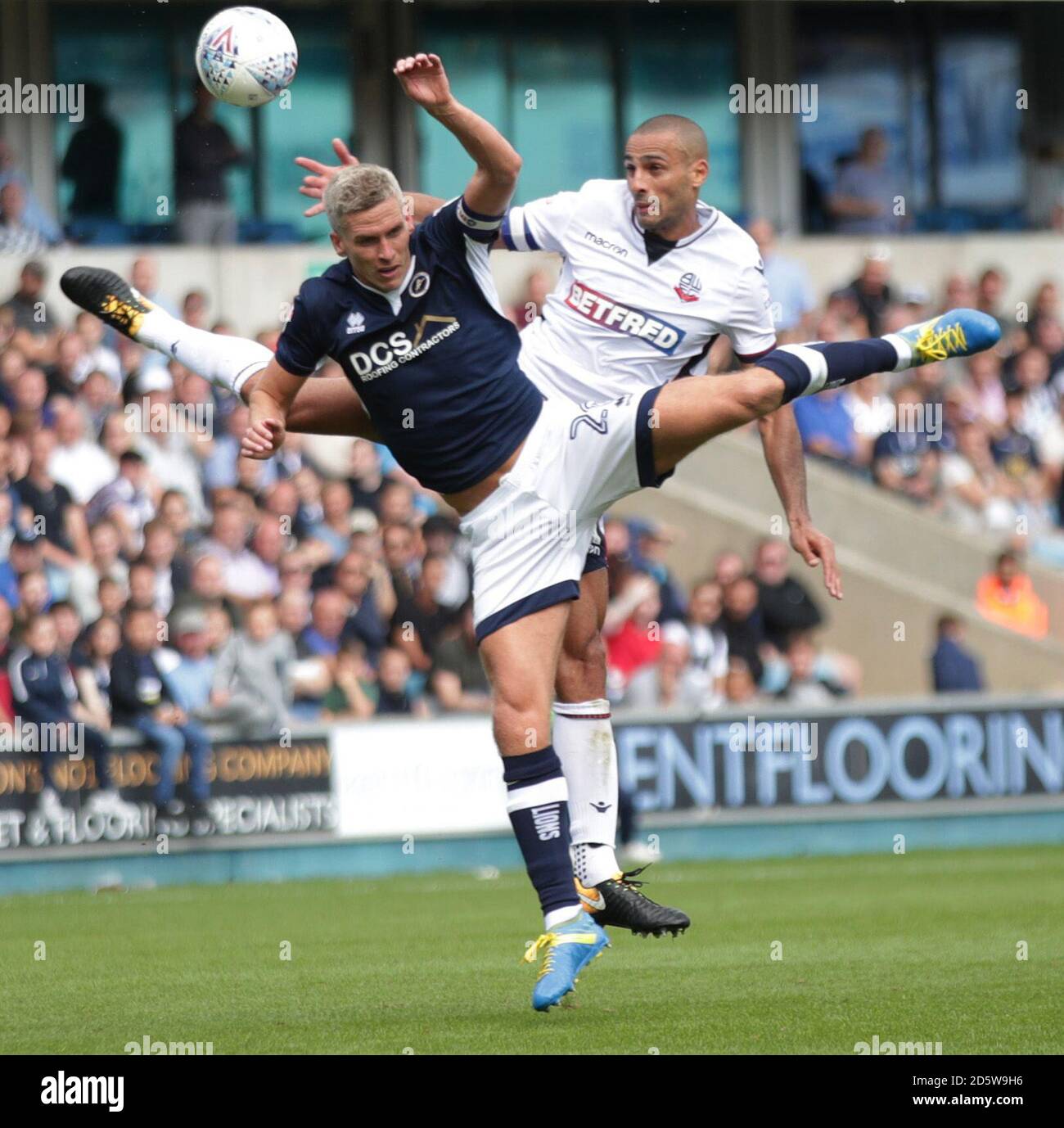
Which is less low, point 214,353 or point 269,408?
point 214,353

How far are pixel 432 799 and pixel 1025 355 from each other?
829 cm

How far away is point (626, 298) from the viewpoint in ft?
28.5

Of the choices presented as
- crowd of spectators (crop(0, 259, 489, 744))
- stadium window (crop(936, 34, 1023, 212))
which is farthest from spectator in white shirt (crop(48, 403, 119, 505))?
stadium window (crop(936, 34, 1023, 212))

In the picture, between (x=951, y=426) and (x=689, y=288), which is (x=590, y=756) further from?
(x=951, y=426)

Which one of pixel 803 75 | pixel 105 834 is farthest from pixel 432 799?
pixel 803 75

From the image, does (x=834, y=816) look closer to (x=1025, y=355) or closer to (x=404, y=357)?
(x=1025, y=355)

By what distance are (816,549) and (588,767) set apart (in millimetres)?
1326

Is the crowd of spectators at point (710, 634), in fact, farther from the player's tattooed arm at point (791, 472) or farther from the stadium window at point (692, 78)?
the player's tattooed arm at point (791, 472)

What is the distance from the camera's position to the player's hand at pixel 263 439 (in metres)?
7.57

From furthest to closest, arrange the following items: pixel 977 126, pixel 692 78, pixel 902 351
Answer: pixel 977 126
pixel 692 78
pixel 902 351

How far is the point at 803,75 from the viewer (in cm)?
2539

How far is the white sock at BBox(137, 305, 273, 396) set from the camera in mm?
8656

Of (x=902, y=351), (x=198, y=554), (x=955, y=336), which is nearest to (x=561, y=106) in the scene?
(x=198, y=554)

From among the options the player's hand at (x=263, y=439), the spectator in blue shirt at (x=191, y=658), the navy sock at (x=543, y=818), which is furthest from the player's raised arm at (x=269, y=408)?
the spectator in blue shirt at (x=191, y=658)
